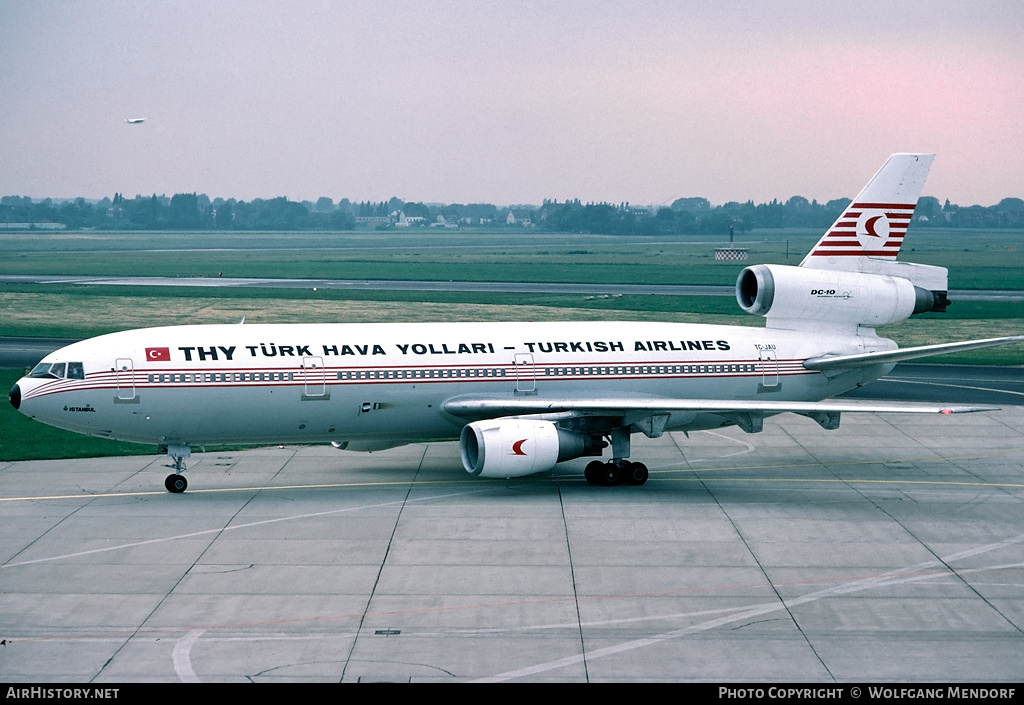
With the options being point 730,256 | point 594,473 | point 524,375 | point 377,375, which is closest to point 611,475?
point 594,473

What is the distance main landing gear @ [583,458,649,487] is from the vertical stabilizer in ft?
32.5

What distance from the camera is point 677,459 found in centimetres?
3825

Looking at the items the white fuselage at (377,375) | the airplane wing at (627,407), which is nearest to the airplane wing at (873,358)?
the white fuselage at (377,375)

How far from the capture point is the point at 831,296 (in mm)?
37594

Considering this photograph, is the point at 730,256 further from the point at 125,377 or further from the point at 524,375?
the point at 125,377

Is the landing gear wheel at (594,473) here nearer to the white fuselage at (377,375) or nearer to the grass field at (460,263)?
the white fuselage at (377,375)

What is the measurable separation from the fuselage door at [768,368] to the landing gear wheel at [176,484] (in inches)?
698

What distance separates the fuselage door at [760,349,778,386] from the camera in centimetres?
3678

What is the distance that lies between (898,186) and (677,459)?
1142 cm

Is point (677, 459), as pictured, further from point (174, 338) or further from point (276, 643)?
point (276, 643)

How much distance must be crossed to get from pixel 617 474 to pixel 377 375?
7.50m

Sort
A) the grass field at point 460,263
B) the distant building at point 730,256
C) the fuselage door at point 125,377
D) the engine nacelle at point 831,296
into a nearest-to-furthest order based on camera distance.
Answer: the fuselage door at point 125,377 < the engine nacelle at point 831,296 < the grass field at point 460,263 < the distant building at point 730,256

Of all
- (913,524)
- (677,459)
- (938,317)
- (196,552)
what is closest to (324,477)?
(196,552)

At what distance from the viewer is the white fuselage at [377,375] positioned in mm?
31547
